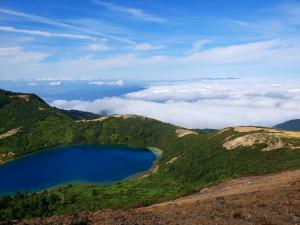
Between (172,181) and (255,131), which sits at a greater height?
(255,131)

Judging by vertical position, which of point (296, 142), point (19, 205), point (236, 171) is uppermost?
point (296, 142)

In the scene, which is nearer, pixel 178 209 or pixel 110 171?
pixel 178 209

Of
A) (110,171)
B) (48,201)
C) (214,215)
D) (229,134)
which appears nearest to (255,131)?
(229,134)

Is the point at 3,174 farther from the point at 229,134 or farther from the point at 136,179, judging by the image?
the point at 229,134

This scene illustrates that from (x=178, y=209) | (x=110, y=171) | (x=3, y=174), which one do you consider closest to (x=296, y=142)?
(x=110, y=171)

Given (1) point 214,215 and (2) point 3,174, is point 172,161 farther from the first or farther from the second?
(1) point 214,215

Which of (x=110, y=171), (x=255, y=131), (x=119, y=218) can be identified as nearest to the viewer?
(x=119, y=218)

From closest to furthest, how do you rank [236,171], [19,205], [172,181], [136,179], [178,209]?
[178,209] → [19,205] → [236,171] → [172,181] → [136,179]

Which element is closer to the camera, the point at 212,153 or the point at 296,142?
the point at 296,142

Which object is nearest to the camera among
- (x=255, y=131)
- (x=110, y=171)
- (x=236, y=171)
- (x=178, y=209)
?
(x=178, y=209)
